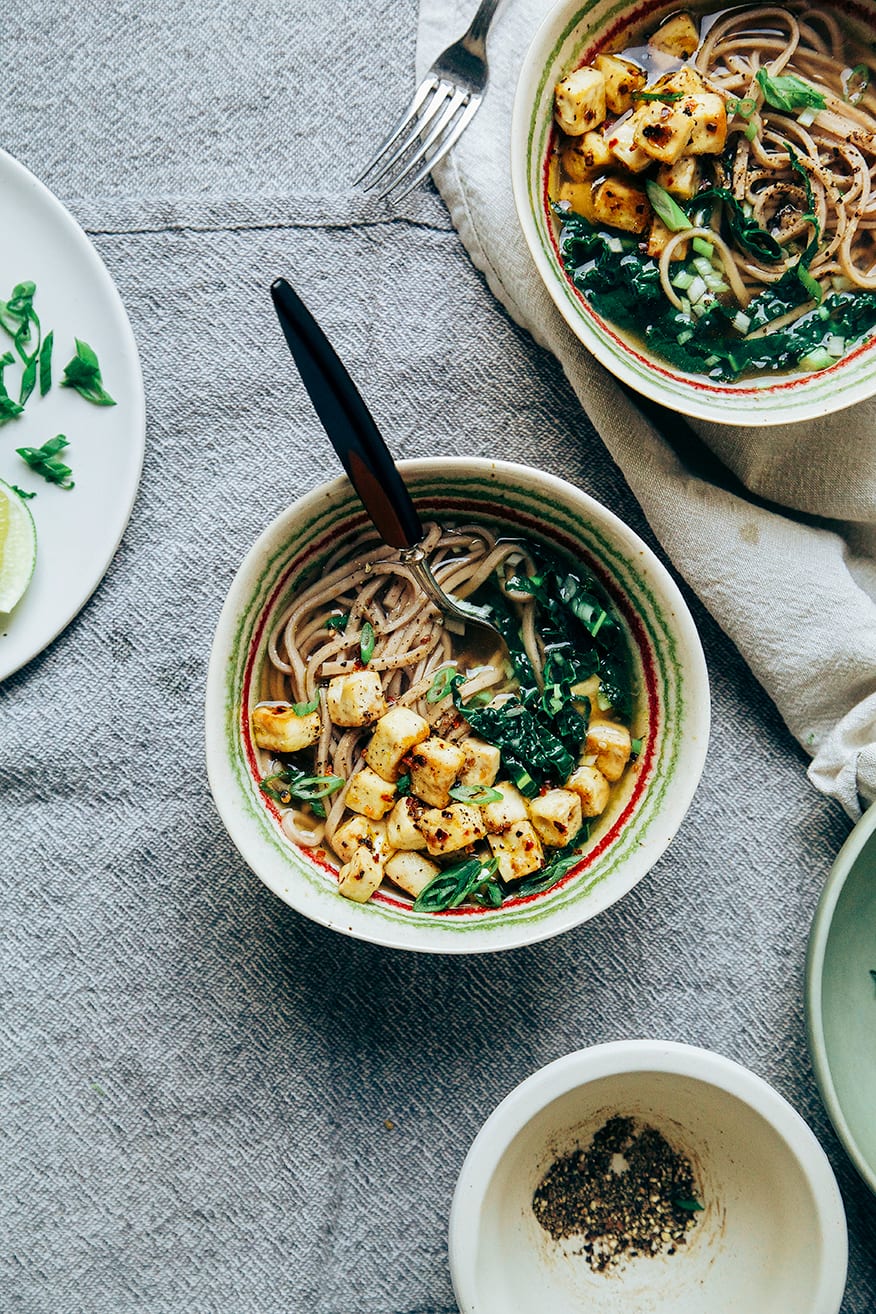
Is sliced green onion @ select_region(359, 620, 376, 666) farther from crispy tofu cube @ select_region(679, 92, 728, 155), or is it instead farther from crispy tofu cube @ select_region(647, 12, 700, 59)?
crispy tofu cube @ select_region(647, 12, 700, 59)

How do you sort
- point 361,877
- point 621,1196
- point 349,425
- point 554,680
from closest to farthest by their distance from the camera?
point 349,425 → point 361,877 → point 554,680 → point 621,1196

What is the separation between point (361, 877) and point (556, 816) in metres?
0.30

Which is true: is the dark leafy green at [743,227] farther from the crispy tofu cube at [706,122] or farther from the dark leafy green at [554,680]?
the dark leafy green at [554,680]

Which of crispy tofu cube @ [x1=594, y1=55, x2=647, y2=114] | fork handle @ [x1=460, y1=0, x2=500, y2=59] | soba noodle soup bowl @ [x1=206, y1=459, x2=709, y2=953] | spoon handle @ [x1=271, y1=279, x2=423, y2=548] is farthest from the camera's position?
fork handle @ [x1=460, y1=0, x2=500, y2=59]

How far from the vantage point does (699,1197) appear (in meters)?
1.66

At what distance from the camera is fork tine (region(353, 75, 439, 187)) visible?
1.67m

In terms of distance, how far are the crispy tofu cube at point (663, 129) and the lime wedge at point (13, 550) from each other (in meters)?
1.16

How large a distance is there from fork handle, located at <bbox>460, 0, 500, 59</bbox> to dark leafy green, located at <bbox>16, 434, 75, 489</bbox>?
3.13 ft

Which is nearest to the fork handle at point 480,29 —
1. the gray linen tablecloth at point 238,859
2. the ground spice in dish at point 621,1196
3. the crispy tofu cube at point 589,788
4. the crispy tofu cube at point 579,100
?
the gray linen tablecloth at point 238,859

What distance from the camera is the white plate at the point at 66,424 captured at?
169 centimetres

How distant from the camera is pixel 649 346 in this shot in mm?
1600

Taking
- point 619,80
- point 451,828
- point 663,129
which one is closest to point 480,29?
point 619,80

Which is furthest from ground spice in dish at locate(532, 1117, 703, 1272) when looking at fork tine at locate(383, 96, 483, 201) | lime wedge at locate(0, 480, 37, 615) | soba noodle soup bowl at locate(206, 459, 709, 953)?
fork tine at locate(383, 96, 483, 201)

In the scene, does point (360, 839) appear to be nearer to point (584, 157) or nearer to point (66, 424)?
point (66, 424)
